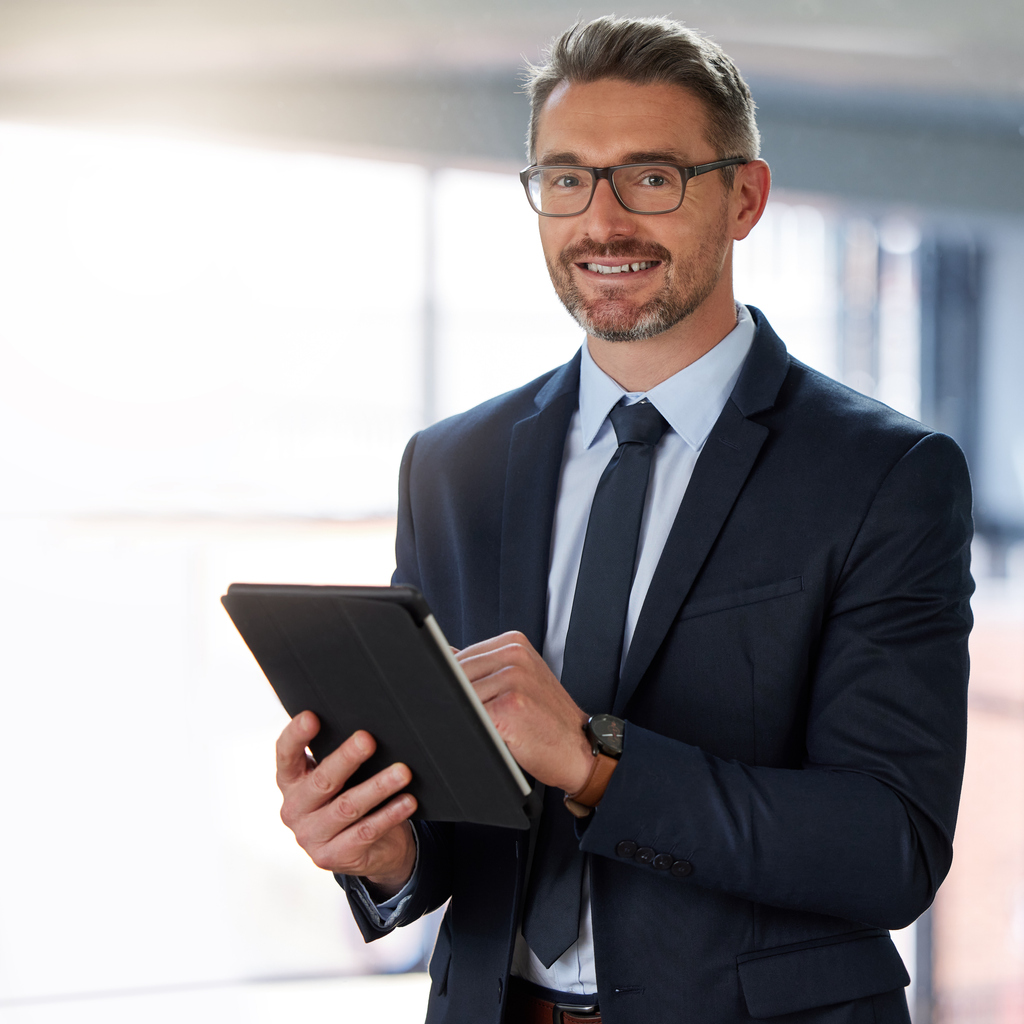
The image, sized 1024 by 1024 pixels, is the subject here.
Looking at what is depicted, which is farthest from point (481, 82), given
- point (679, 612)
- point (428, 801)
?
point (428, 801)

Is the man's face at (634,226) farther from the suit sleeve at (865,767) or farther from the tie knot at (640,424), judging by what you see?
the suit sleeve at (865,767)

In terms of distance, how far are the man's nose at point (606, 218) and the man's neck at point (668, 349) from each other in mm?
139

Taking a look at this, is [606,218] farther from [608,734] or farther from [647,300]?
[608,734]

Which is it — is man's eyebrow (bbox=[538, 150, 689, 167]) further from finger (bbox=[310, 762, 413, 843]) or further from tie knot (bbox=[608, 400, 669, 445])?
finger (bbox=[310, 762, 413, 843])

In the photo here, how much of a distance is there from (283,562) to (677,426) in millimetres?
1420

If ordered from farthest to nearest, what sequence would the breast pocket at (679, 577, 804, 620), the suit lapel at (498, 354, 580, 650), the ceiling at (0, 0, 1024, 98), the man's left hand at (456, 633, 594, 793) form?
the ceiling at (0, 0, 1024, 98) → the suit lapel at (498, 354, 580, 650) → the breast pocket at (679, 577, 804, 620) → the man's left hand at (456, 633, 594, 793)

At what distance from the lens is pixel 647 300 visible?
134 cm

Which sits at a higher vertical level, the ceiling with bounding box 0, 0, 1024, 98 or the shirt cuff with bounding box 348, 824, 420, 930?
the ceiling with bounding box 0, 0, 1024, 98

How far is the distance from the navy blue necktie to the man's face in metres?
0.14

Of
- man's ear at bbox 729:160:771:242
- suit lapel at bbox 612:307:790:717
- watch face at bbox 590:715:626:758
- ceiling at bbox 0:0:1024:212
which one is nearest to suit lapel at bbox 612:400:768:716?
suit lapel at bbox 612:307:790:717

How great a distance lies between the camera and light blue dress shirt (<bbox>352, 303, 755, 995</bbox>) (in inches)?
→ 49.3

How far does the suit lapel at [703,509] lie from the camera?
1193mm

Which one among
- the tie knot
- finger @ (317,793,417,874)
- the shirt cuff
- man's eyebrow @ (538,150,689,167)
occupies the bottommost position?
the shirt cuff

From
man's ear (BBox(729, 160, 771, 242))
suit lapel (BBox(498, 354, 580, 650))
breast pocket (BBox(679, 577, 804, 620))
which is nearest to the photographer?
breast pocket (BBox(679, 577, 804, 620))
